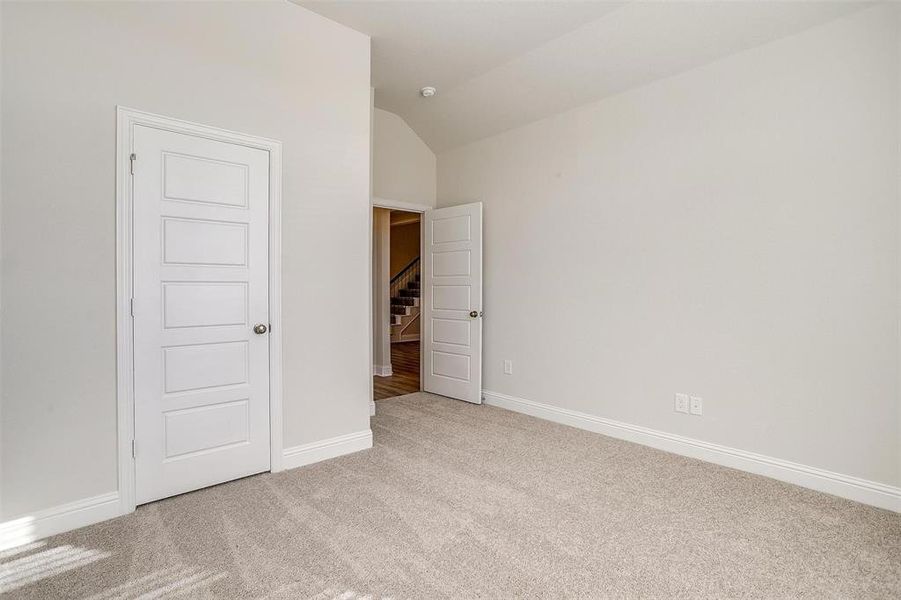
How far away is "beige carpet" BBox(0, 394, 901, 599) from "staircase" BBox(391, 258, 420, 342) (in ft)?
23.4

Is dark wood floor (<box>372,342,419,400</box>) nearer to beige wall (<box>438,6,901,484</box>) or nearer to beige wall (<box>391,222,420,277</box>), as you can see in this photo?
beige wall (<box>438,6,901,484</box>)

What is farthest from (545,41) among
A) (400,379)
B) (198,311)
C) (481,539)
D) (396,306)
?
(396,306)

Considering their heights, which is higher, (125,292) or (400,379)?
(125,292)

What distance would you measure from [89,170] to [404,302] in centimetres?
815

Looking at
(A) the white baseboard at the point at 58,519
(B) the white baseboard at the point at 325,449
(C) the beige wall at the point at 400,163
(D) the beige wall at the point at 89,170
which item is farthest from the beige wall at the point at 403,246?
(A) the white baseboard at the point at 58,519

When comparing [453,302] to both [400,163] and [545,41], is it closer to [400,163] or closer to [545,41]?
[400,163]

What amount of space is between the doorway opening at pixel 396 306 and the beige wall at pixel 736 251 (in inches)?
75.8

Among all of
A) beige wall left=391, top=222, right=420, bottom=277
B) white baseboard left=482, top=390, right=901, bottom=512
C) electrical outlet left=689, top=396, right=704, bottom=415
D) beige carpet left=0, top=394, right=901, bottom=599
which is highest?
beige wall left=391, top=222, right=420, bottom=277

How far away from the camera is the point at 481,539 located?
2.27 metres

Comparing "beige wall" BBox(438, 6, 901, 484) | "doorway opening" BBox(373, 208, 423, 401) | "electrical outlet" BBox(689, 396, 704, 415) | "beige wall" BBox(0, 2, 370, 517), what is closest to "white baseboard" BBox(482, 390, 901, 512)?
"beige wall" BBox(438, 6, 901, 484)

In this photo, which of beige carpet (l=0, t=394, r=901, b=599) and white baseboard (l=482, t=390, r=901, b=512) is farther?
white baseboard (l=482, t=390, r=901, b=512)

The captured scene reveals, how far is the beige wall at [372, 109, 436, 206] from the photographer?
491cm

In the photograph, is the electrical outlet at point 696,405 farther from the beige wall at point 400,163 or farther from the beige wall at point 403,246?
the beige wall at point 403,246

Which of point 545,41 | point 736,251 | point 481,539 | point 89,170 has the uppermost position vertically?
point 545,41
